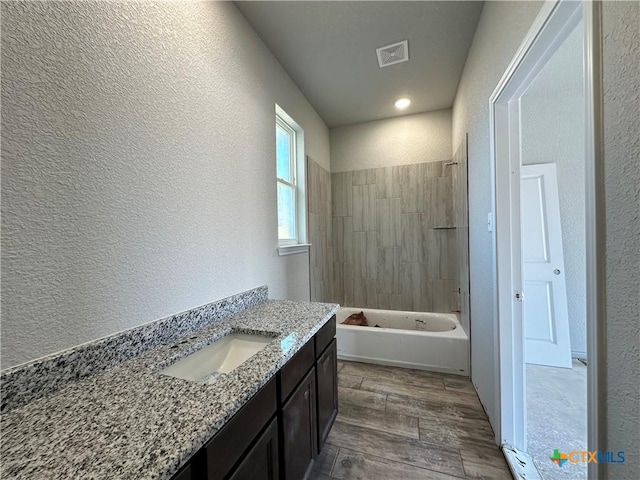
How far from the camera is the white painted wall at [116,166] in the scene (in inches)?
28.0

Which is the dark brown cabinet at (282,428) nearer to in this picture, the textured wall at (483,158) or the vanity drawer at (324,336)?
the vanity drawer at (324,336)

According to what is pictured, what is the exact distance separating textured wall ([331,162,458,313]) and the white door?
712 mm

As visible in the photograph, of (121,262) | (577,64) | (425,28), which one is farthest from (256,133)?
(577,64)

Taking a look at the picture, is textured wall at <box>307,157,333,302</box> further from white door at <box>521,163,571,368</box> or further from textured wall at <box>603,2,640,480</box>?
textured wall at <box>603,2,640,480</box>

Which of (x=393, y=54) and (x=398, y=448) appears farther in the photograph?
(x=393, y=54)

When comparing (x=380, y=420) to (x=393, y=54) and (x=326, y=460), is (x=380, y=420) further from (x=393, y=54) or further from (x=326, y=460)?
(x=393, y=54)

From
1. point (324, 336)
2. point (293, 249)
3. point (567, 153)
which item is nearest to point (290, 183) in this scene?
point (293, 249)

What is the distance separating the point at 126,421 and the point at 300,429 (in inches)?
30.4

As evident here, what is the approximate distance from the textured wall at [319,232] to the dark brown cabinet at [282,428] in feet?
4.23

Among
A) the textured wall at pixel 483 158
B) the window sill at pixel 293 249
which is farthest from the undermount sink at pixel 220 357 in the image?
the textured wall at pixel 483 158

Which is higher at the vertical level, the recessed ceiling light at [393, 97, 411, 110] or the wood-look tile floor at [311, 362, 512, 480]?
the recessed ceiling light at [393, 97, 411, 110]

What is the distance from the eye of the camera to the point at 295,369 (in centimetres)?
110

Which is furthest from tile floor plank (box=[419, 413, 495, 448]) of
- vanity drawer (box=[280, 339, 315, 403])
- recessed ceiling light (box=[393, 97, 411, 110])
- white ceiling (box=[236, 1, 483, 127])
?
recessed ceiling light (box=[393, 97, 411, 110])

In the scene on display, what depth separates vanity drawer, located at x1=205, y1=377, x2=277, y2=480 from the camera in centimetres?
64
